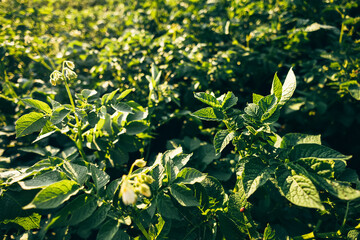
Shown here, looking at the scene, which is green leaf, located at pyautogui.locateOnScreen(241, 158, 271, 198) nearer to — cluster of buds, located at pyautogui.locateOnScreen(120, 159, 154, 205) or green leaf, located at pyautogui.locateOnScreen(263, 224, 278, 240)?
green leaf, located at pyautogui.locateOnScreen(263, 224, 278, 240)

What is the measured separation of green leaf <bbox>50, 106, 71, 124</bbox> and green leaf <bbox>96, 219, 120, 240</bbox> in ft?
1.66

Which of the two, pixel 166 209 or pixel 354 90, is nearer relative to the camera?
pixel 166 209

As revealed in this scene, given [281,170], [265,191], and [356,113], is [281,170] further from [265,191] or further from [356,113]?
[356,113]

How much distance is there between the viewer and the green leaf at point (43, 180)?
87 cm

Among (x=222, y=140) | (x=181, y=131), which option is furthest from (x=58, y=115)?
(x=181, y=131)

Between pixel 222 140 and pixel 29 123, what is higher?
pixel 29 123

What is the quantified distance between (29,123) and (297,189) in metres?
1.17

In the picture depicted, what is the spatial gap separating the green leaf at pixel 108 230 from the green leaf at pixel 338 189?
77 centimetres

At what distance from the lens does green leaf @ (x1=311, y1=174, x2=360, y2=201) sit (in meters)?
0.74

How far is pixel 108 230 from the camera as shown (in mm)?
896

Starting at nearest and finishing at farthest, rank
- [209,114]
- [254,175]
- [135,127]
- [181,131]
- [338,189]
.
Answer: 1. [338,189]
2. [254,175]
3. [209,114]
4. [135,127]
5. [181,131]

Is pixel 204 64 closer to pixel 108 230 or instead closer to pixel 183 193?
pixel 183 193

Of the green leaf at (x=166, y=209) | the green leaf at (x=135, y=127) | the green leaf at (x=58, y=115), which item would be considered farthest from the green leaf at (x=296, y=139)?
the green leaf at (x=58, y=115)

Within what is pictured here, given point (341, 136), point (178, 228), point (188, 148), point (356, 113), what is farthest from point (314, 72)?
point (178, 228)
